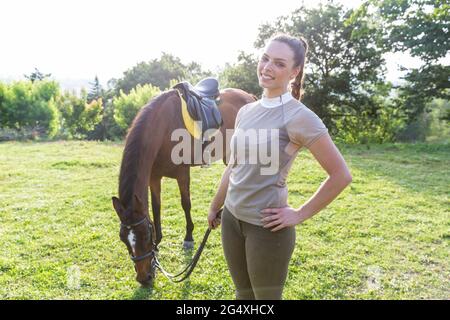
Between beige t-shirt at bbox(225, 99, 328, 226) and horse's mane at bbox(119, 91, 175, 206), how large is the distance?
1.10 meters

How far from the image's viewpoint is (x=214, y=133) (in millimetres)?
4027

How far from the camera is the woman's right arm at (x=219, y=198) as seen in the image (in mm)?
1876

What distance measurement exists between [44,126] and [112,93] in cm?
1515

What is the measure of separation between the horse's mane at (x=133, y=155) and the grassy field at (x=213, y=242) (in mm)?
1103

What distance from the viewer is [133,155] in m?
2.66

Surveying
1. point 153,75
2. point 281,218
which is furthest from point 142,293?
point 153,75

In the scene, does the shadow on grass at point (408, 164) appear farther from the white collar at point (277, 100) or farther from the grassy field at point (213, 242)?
the white collar at point (277, 100)

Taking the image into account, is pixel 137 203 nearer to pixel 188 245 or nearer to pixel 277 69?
pixel 277 69

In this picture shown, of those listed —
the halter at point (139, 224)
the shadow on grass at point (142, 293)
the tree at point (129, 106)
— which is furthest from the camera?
the tree at point (129, 106)

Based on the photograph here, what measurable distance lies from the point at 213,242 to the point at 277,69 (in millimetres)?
2947

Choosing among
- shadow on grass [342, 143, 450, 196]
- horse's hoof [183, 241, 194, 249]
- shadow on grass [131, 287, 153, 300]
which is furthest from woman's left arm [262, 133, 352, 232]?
shadow on grass [342, 143, 450, 196]

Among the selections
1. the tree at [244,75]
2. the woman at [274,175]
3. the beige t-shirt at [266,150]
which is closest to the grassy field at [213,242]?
the woman at [274,175]
